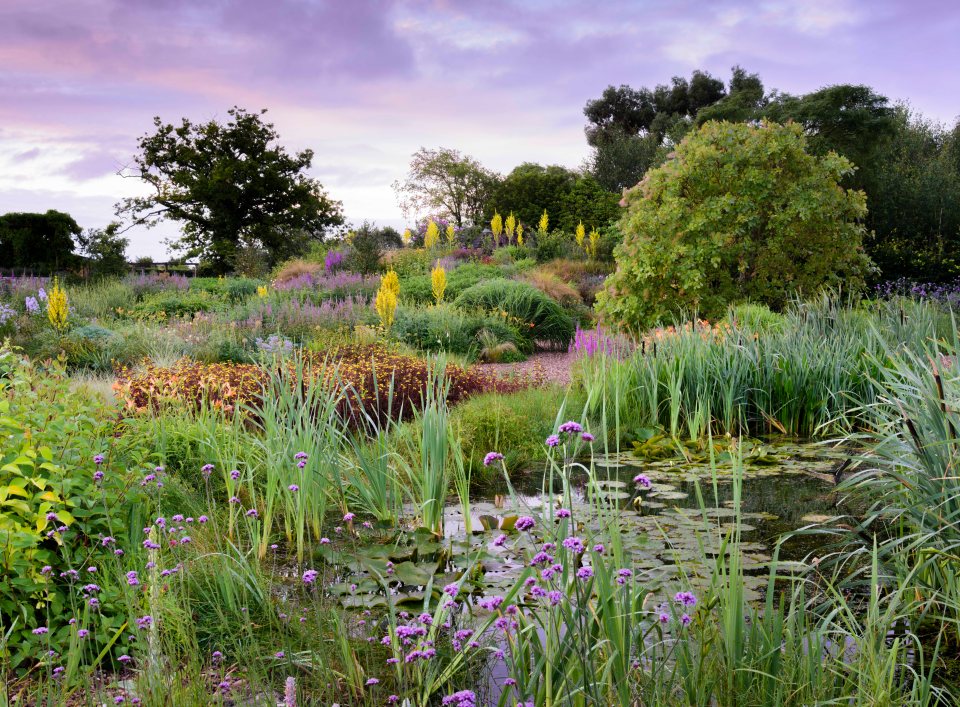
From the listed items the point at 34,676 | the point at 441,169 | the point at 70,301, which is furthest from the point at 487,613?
the point at 441,169

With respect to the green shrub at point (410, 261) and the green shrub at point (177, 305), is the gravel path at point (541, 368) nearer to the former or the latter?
the green shrub at point (177, 305)

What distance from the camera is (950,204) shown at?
21.4 metres

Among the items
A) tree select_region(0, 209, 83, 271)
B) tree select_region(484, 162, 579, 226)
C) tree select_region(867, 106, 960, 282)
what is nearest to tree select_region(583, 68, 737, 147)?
tree select_region(484, 162, 579, 226)

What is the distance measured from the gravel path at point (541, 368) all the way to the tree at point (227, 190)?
2216 centimetres

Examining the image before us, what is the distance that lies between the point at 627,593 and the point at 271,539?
234 cm

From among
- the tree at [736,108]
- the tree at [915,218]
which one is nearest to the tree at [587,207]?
the tree at [736,108]

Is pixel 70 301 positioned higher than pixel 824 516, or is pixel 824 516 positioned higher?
pixel 70 301

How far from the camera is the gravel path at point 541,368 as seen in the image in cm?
860

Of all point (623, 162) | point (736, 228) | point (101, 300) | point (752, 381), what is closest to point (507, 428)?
point (752, 381)

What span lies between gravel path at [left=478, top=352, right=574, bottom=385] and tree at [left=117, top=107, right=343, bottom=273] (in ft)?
72.7

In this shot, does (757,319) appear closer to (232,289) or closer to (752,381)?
(752,381)

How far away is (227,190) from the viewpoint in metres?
31.6

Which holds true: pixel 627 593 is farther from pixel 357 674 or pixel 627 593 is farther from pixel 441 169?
pixel 441 169

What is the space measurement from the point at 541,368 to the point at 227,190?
85.4ft
